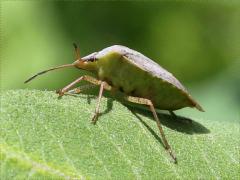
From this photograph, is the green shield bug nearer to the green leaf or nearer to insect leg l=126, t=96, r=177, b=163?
insect leg l=126, t=96, r=177, b=163

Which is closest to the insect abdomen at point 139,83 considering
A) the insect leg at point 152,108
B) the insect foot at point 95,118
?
the insect leg at point 152,108

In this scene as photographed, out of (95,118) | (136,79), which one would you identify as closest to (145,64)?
(136,79)

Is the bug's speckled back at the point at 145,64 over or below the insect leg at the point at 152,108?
over

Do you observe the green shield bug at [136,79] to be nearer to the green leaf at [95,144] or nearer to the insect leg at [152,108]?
the insect leg at [152,108]

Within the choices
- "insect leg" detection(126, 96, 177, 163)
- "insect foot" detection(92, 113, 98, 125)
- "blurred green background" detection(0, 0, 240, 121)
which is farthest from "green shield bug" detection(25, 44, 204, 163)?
"blurred green background" detection(0, 0, 240, 121)

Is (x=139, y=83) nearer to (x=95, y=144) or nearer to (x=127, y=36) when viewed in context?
(x=95, y=144)

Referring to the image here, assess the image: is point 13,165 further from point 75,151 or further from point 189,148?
point 189,148
